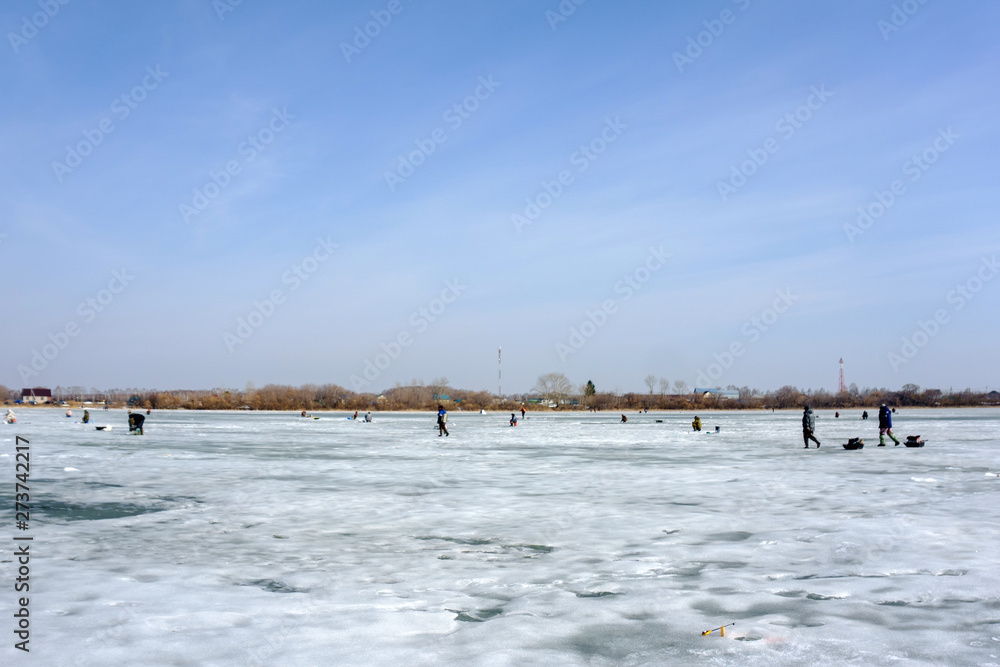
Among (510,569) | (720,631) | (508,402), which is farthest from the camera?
(508,402)

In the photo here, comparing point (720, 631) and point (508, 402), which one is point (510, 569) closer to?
point (720, 631)

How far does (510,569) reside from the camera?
6617mm

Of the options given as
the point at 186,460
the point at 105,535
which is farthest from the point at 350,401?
the point at 105,535

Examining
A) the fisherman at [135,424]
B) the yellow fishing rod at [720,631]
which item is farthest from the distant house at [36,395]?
the yellow fishing rod at [720,631]

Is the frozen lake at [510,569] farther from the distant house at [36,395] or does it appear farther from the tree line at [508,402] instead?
the distant house at [36,395]

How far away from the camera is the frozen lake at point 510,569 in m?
4.39

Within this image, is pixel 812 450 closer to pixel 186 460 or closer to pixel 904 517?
pixel 904 517

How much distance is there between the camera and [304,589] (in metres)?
5.87

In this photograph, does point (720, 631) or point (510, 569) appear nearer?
point (720, 631)

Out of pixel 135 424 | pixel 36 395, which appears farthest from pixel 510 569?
pixel 36 395

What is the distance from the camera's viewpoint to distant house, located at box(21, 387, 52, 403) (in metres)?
175

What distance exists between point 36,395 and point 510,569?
218945mm

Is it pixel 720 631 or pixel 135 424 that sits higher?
pixel 720 631

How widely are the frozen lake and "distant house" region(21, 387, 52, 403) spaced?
19649 cm
